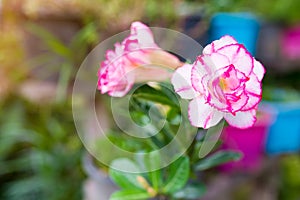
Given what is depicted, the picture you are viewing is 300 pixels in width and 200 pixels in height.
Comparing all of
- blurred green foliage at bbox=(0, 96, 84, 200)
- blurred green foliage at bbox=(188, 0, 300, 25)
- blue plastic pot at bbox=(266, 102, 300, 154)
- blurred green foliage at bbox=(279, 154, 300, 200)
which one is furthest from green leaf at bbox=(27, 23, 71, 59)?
blurred green foliage at bbox=(279, 154, 300, 200)

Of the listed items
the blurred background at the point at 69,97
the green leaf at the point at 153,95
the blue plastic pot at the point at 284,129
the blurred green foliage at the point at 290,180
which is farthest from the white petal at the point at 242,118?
the blurred green foliage at the point at 290,180

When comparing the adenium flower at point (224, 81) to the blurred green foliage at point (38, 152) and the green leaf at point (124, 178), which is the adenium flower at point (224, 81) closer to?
the green leaf at point (124, 178)

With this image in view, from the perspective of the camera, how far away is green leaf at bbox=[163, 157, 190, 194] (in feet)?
1.46

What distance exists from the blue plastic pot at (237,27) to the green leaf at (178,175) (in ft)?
2.05

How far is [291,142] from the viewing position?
1.22m

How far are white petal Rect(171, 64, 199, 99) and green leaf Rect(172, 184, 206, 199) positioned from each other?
185mm

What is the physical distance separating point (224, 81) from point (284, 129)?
91 centimetres

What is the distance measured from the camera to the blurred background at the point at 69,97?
908mm

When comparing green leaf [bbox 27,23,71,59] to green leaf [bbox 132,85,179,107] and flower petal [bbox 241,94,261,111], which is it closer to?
green leaf [bbox 132,85,179,107]

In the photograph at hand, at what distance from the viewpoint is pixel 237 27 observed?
3.74 feet

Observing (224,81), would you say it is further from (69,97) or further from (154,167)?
(69,97)

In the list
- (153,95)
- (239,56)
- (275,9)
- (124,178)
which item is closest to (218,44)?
(239,56)

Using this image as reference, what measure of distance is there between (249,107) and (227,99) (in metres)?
0.02

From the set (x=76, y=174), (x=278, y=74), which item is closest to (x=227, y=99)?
(x=76, y=174)
